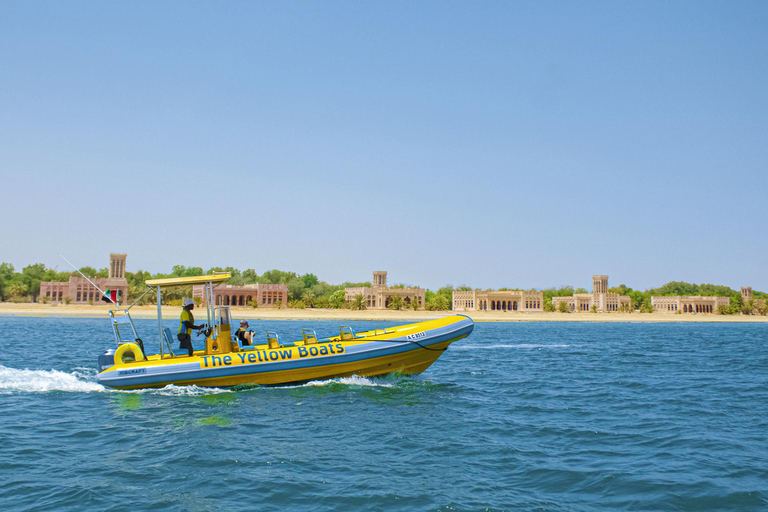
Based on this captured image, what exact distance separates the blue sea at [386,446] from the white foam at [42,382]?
0.07 m

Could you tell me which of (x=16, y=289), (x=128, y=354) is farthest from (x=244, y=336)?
(x=16, y=289)

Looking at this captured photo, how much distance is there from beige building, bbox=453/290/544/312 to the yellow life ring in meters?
118

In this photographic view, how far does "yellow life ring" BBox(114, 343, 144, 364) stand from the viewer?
16781mm

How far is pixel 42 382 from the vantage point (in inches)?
700

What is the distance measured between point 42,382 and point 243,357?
622cm

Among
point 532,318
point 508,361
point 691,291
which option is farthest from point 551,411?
point 691,291

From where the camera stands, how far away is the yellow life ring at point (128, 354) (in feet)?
55.1

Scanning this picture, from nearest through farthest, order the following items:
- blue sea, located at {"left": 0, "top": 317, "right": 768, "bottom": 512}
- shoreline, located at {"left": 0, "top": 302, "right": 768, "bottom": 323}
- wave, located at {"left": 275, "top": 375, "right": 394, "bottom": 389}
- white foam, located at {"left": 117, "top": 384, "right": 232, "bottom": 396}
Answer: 1. blue sea, located at {"left": 0, "top": 317, "right": 768, "bottom": 512}
2. white foam, located at {"left": 117, "top": 384, "right": 232, "bottom": 396}
3. wave, located at {"left": 275, "top": 375, "right": 394, "bottom": 389}
4. shoreline, located at {"left": 0, "top": 302, "right": 768, "bottom": 323}

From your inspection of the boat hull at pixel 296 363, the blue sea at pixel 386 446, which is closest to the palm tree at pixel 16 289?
the blue sea at pixel 386 446

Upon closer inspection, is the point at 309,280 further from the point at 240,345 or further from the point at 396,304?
the point at 240,345

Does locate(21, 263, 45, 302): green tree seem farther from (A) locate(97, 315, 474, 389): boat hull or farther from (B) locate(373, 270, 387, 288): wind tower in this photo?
(A) locate(97, 315, 474, 389): boat hull

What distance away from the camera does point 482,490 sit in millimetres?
8594

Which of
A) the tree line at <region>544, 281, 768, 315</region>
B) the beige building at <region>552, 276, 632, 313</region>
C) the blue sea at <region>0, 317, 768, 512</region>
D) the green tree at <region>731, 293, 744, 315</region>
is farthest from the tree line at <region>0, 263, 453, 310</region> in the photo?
the blue sea at <region>0, 317, 768, 512</region>

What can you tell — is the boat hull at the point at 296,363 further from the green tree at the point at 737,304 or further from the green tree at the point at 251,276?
the green tree at the point at 737,304
